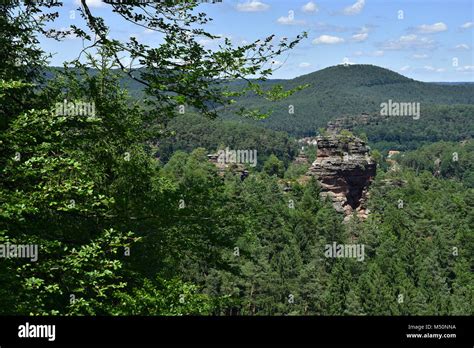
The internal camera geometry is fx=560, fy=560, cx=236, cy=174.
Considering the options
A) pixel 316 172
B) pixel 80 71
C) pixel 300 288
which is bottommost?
pixel 300 288

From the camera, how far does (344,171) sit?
8406cm

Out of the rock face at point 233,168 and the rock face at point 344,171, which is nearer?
the rock face at point 344,171

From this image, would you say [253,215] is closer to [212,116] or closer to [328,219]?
[212,116]

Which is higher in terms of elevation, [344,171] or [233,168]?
[233,168]

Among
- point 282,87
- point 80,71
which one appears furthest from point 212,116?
point 80,71

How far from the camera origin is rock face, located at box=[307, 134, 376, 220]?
83.9 metres

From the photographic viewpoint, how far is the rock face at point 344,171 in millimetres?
83938

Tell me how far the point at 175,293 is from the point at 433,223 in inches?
2285

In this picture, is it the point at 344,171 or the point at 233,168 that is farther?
the point at 233,168

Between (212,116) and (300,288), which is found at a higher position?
(212,116)

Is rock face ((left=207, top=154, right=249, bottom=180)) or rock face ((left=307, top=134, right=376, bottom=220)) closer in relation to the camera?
rock face ((left=307, top=134, right=376, bottom=220))

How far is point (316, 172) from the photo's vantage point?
282ft
